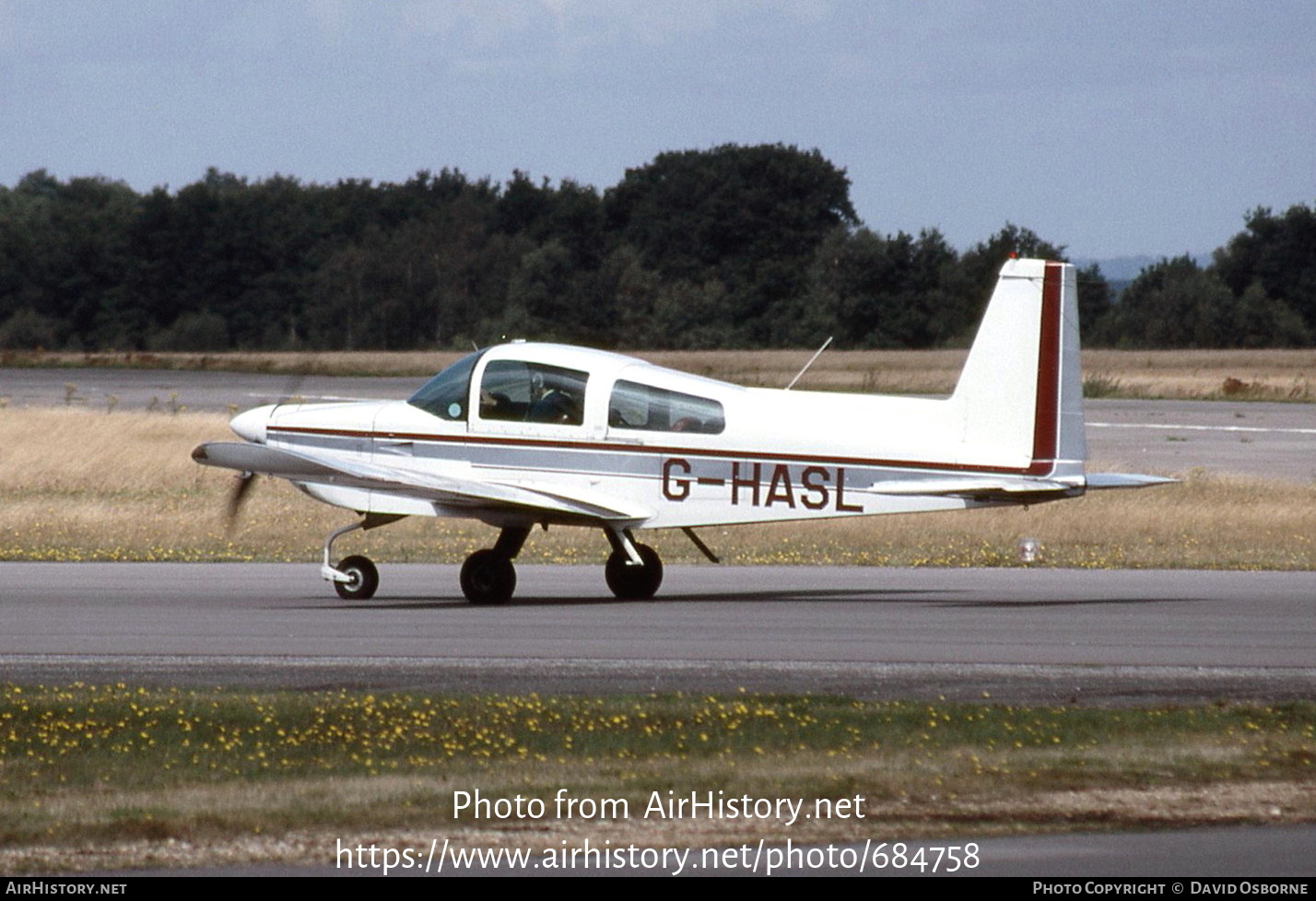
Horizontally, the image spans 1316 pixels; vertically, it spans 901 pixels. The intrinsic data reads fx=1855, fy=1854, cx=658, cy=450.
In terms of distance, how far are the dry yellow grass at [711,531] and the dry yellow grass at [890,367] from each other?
2801 centimetres

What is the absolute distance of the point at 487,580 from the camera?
1678 cm

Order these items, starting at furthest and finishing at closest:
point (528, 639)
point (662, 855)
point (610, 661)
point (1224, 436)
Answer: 1. point (1224, 436)
2. point (528, 639)
3. point (610, 661)
4. point (662, 855)

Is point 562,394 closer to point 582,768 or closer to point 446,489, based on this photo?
point 446,489

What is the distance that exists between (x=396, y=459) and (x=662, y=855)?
9861 millimetres

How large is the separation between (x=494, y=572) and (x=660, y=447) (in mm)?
1980

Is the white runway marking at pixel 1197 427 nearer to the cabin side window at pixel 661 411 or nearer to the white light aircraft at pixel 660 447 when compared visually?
the white light aircraft at pixel 660 447

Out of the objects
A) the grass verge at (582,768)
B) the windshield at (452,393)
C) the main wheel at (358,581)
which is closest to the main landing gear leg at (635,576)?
the windshield at (452,393)

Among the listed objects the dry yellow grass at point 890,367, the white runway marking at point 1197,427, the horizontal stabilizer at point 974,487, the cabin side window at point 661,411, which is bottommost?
the white runway marking at point 1197,427

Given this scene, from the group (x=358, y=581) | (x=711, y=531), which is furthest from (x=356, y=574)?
(x=711, y=531)

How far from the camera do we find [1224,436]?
1679 inches

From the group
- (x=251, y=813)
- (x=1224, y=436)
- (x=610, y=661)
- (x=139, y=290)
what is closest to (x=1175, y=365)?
(x=1224, y=436)

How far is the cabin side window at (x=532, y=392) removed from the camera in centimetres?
1641

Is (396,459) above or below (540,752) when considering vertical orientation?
above
